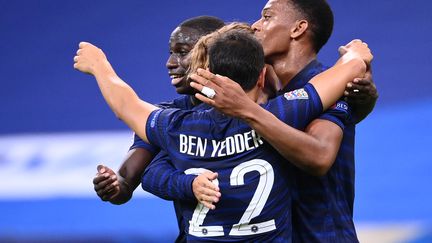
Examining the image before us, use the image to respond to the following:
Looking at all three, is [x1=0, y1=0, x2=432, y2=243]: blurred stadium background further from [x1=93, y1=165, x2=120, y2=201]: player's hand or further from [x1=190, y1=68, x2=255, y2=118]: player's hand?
[x1=190, y1=68, x2=255, y2=118]: player's hand

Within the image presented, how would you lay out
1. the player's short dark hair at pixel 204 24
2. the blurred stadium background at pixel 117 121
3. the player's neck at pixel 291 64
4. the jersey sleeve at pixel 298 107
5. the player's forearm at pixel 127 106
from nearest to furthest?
1. the jersey sleeve at pixel 298 107
2. the player's forearm at pixel 127 106
3. the player's neck at pixel 291 64
4. the player's short dark hair at pixel 204 24
5. the blurred stadium background at pixel 117 121

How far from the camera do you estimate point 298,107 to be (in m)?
2.28

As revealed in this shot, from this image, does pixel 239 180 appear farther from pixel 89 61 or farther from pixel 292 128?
pixel 89 61

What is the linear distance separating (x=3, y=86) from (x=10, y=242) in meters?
0.87

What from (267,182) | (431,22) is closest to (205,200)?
(267,182)

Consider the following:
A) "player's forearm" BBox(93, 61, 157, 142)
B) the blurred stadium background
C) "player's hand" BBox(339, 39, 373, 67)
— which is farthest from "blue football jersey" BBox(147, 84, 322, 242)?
the blurred stadium background

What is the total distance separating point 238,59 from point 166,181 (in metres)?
0.37

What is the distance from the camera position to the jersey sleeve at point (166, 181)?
2.29 metres

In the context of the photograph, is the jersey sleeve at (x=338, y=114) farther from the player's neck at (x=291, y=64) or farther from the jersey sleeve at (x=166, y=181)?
the jersey sleeve at (x=166, y=181)

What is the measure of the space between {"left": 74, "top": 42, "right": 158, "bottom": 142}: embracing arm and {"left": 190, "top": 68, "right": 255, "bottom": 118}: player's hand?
0.88 ft

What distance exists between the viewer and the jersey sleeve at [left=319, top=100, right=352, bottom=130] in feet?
7.64

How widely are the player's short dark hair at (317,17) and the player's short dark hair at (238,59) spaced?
16.4 inches

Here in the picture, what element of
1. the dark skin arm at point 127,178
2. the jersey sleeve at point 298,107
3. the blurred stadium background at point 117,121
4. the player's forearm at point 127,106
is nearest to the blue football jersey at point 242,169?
the jersey sleeve at point 298,107

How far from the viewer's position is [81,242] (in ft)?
14.5
